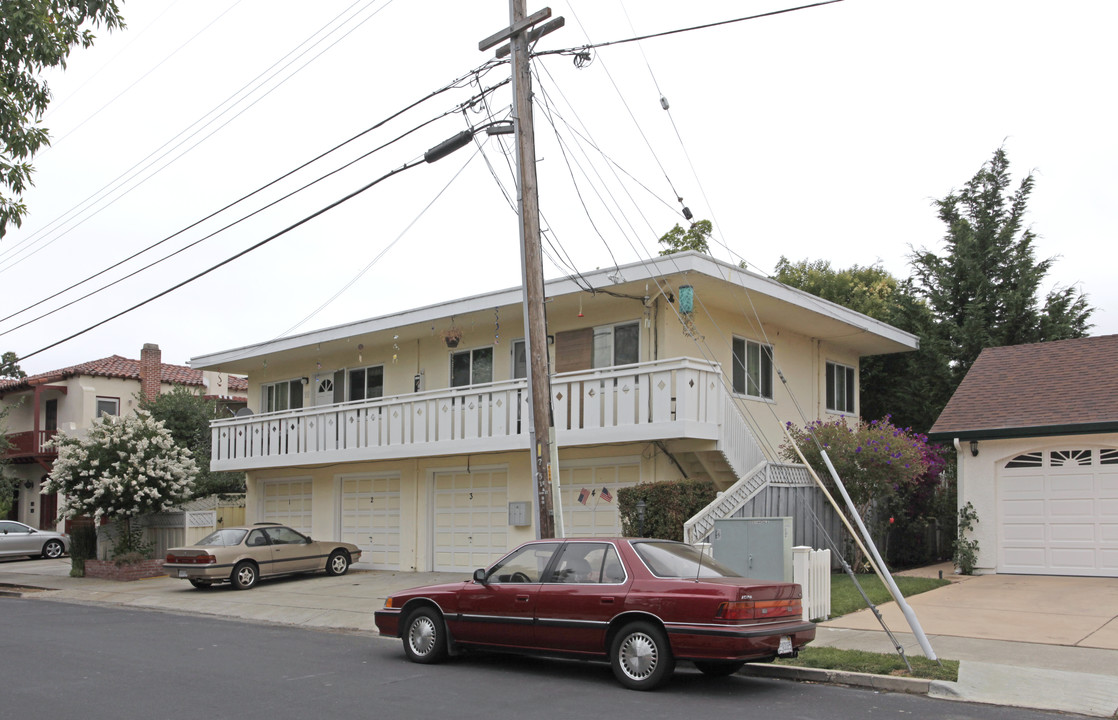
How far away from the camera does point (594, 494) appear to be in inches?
751

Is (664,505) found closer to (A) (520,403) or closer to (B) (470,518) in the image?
(A) (520,403)

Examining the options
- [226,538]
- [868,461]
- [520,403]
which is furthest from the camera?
[226,538]

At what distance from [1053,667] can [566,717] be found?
16.8 ft

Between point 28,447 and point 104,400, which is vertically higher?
point 104,400

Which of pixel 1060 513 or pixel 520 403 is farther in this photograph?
pixel 520 403

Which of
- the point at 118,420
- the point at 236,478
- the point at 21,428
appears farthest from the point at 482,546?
the point at 21,428

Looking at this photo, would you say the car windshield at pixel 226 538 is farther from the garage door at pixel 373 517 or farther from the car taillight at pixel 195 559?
the garage door at pixel 373 517

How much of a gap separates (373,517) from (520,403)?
21.1ft

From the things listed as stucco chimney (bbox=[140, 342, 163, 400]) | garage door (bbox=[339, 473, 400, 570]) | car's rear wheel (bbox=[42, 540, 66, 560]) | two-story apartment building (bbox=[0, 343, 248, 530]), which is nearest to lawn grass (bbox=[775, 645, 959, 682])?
garage door (bbox=[339, 473, 400, 570])

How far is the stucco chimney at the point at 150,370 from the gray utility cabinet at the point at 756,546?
1213 inches

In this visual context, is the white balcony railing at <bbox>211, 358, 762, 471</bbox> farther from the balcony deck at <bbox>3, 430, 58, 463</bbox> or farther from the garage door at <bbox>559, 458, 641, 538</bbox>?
the balcony deck at <bbox>3, 430, 58, 463</bbox>

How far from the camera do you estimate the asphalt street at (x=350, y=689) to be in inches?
325

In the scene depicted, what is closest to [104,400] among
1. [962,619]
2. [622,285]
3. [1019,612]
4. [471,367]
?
[471,367]

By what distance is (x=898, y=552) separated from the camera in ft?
66.3
